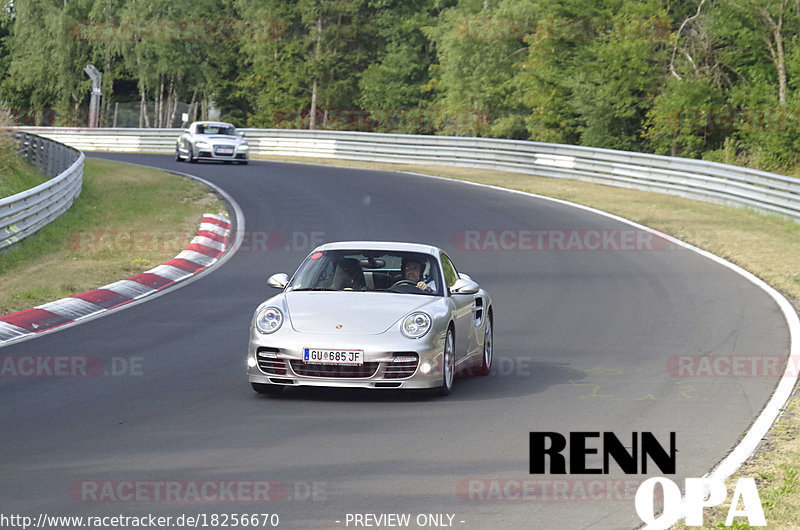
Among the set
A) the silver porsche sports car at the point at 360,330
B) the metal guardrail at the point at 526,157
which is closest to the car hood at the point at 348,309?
the silver porsche sports car at the point at 360,330

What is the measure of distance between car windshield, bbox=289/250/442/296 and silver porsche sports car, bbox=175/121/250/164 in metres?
29.3

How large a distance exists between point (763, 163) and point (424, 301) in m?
26.2

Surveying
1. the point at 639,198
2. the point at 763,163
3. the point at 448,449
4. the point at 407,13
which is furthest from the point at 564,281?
the point at 407,13

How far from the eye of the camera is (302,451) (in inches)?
295

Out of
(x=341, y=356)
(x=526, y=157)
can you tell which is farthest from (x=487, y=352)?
(x=526, y=157)

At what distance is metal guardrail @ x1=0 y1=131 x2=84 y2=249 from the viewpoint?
755 inches

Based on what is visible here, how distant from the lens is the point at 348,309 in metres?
9.55

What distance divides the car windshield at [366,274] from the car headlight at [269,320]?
0.71m

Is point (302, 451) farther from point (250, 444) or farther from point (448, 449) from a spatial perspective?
point (448, 449)

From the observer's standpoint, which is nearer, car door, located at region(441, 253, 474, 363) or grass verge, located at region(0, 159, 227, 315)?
car door, located at region(441, 253, 474, 363)

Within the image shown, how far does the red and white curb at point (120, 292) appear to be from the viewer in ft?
43.1

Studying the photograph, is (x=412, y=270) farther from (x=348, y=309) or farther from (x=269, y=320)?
(x=269, y=320)

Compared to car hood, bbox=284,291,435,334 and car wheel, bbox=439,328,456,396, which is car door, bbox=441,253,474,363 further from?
car hood, bbox=284,291,435,334

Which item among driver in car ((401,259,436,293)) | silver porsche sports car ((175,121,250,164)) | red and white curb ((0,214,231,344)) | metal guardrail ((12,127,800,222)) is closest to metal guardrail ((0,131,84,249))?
red and white curb ((0,214,231,344))
